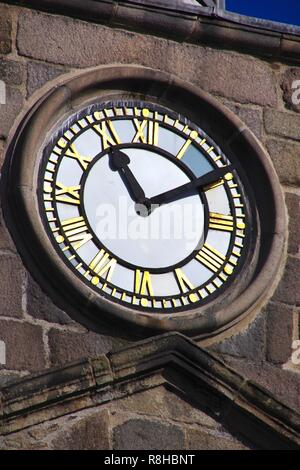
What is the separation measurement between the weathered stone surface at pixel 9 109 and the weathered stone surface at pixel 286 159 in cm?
165

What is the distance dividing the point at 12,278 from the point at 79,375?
3.04 feet

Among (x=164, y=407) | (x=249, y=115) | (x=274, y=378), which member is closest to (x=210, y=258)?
(x=274, y=378)

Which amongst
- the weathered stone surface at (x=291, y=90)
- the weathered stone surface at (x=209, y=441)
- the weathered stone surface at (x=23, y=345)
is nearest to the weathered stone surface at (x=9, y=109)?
the weathered stone surface at (x=23, y=345)

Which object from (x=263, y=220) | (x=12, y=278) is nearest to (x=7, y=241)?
(x=12, y=278)

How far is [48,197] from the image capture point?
18500mm

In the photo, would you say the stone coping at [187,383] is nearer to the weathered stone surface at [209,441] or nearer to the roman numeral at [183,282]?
the weathered stone surface at [209,441]

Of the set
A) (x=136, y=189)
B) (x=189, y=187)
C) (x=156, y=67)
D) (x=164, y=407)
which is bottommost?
(x=164, y=407)

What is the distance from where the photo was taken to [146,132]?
19047mm

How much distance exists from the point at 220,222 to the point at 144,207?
1.57ft

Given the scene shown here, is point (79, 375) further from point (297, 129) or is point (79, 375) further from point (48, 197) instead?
point (297, 129)

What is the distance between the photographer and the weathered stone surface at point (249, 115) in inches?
767

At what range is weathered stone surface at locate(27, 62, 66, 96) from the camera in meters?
19.0

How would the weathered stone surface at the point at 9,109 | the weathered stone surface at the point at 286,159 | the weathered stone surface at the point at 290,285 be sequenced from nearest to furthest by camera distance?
1. the weathered stone surface at the point at 9,109
2. the weathered stone surface at the point at 290,285
3. the weathered stone surface at the point at 286,159

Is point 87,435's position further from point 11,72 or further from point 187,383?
point 11,72
